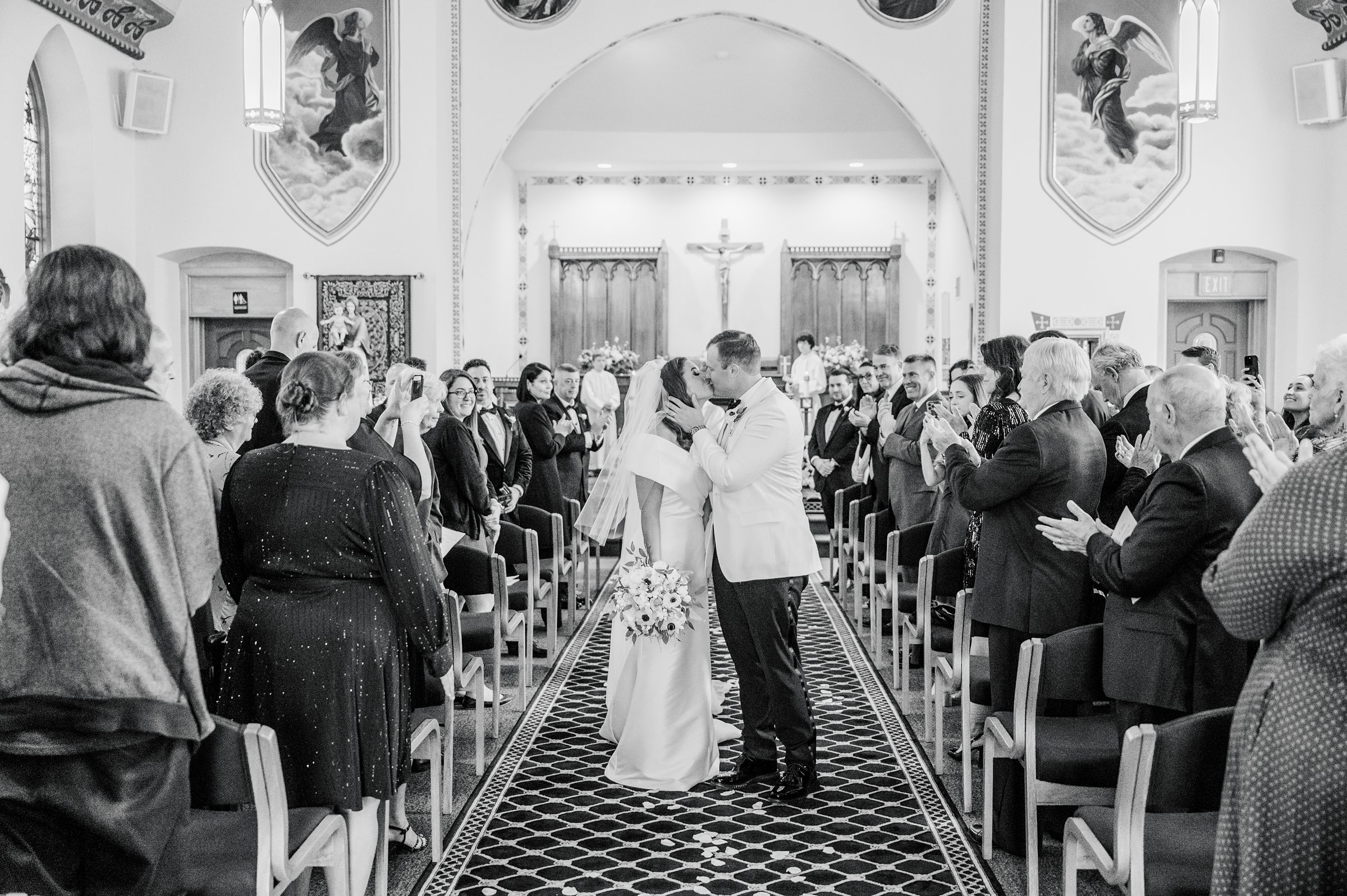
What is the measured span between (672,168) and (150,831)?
17348mm

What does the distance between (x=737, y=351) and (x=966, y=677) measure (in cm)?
155

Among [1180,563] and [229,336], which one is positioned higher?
[229,336]

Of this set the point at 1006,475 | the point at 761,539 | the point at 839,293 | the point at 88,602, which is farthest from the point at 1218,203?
the point at 88,602

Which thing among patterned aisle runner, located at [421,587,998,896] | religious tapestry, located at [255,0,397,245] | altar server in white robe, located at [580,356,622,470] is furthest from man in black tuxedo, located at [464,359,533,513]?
altar server in white robe, located at [580,356,622,470]

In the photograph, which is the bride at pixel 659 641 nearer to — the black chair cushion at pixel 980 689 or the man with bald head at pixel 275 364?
the black chair cushion at pixel 980 689

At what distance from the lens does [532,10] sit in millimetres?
12891

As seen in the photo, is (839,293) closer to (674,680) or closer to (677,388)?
(677,388)

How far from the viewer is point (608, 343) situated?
1923 centimetres

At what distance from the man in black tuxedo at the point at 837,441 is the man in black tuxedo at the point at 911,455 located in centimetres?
181

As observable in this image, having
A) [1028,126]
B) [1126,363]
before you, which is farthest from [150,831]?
[1028,126]

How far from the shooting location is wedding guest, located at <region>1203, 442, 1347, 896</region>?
2.17 meters

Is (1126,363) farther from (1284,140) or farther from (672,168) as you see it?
(672,168)

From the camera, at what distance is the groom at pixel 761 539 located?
4.89 metres

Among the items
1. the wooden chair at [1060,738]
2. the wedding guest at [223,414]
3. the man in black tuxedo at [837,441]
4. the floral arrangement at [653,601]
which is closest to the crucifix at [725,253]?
the man in black tuxedo at [837,441]
